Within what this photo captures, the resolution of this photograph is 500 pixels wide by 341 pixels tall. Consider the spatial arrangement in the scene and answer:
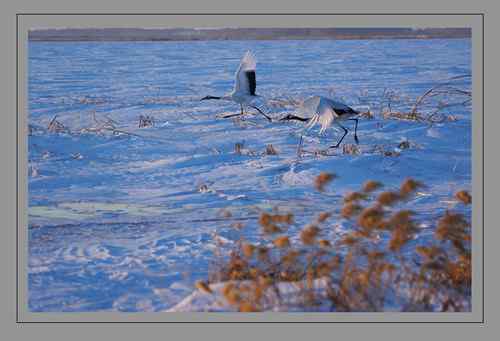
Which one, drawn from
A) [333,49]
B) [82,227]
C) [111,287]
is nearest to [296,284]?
[111,287]

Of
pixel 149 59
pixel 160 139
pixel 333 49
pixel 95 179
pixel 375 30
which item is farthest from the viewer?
pixel 333 49

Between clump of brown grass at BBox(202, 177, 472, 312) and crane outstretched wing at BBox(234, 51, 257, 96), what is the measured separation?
3728 mm

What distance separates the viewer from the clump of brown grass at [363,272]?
3910 millimetres

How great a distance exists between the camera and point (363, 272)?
4082 mm

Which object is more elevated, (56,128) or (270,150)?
(56,128)

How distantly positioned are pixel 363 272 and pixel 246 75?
4354 millimetres

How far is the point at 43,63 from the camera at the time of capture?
46.2 ft

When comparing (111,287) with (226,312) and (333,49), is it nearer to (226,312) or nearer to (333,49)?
(226,312)

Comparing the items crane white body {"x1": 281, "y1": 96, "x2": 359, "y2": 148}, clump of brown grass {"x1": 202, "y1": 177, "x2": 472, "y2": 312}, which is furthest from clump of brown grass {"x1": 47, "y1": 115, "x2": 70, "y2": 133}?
clump of brown grass {"x1": 202, "y1": 177, "x2": 472, "y2": 312}

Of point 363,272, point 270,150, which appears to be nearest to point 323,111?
point 270,150

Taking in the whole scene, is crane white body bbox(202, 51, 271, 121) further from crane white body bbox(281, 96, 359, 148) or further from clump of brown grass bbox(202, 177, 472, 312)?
clump of brown grass bbox(202, 177, 472, 312)

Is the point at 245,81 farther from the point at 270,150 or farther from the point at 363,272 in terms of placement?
the point at 363,272

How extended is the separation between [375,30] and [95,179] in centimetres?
302

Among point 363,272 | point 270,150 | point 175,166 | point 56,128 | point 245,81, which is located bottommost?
point 363,272
